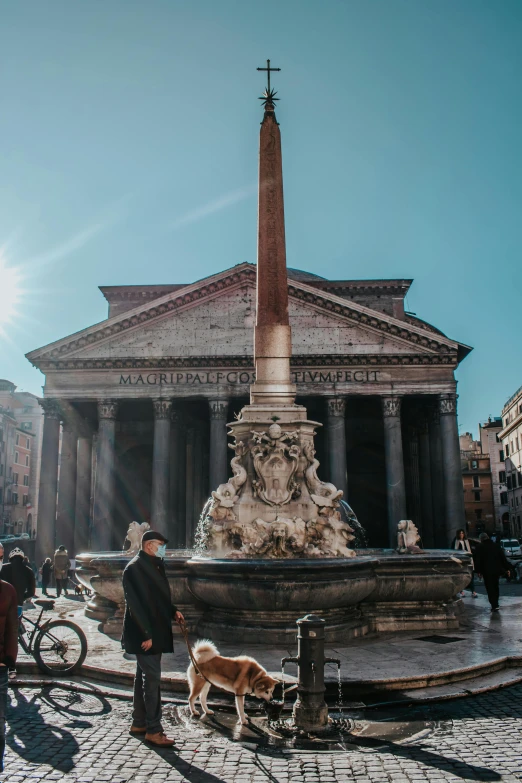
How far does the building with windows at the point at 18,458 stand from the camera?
66.2 m

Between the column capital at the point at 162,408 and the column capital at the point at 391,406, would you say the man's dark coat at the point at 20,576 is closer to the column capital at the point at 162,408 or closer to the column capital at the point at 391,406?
the column capital at the point at 162,408

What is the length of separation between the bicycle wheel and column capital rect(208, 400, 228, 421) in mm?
24744

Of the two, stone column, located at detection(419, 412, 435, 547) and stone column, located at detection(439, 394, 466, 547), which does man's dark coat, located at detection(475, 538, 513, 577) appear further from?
stone column, located at detection(419, 412, 435, 547)

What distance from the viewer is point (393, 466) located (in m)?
31.9

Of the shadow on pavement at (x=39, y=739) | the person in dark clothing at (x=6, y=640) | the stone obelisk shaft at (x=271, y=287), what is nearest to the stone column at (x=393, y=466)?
the stone obelisk shaft at (x=271, y=287)

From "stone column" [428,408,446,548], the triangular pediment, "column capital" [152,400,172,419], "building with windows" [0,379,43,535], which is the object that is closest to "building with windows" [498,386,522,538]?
"stone column" [428,408,446,548]

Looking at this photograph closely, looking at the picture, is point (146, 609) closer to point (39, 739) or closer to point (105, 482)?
point (39, 739)

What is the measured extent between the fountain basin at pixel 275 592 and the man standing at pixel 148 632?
2.66 m

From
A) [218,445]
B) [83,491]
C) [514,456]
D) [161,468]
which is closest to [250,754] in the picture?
[218,445]

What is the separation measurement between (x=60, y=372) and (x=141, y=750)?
30588mm

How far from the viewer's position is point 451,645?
322 inches

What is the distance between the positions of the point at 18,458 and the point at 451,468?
51776mm

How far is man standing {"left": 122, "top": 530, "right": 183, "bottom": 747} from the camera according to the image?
506 centimetres

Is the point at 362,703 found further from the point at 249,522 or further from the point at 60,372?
the point at 60,372
